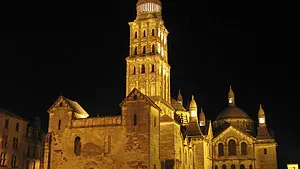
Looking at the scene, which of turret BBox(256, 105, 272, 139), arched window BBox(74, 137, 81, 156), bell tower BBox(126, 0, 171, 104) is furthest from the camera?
turret BBox(256, 105, 272, 139)

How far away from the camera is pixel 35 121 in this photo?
68.9 m

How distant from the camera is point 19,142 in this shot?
61844mm

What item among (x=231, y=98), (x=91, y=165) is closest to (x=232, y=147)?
(x=231, y=98)

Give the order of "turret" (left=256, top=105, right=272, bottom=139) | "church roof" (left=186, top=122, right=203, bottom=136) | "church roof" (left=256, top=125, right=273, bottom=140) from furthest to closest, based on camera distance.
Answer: "turret" (left=256, top=105, right=272, bottom=139) → "church roof" (left=256, top=125, right=273, bottom=140) → "church roof" (left=186, top=122, right=203, bottom=136)

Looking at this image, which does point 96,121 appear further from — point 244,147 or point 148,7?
point 244,147

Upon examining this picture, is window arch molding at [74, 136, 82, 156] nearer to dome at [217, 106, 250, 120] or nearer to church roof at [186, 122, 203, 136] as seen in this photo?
church roof at [186, 122, 203, 136]

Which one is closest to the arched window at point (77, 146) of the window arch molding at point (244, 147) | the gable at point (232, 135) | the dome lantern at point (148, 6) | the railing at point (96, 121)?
the railing at point (96, 121)

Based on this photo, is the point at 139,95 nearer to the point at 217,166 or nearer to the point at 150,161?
the point at 150,161

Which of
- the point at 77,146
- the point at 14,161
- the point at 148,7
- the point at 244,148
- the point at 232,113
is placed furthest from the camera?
the point at 232,113

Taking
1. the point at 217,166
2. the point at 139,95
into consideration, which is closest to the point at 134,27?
the point at 139,95

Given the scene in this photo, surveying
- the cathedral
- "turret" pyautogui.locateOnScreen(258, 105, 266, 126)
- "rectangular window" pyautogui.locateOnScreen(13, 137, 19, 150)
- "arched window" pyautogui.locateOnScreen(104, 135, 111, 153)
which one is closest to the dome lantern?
the cathedral

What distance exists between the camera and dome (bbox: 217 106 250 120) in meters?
77.7

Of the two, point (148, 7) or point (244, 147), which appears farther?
point (244, 147)

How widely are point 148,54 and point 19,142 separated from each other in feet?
77.5
